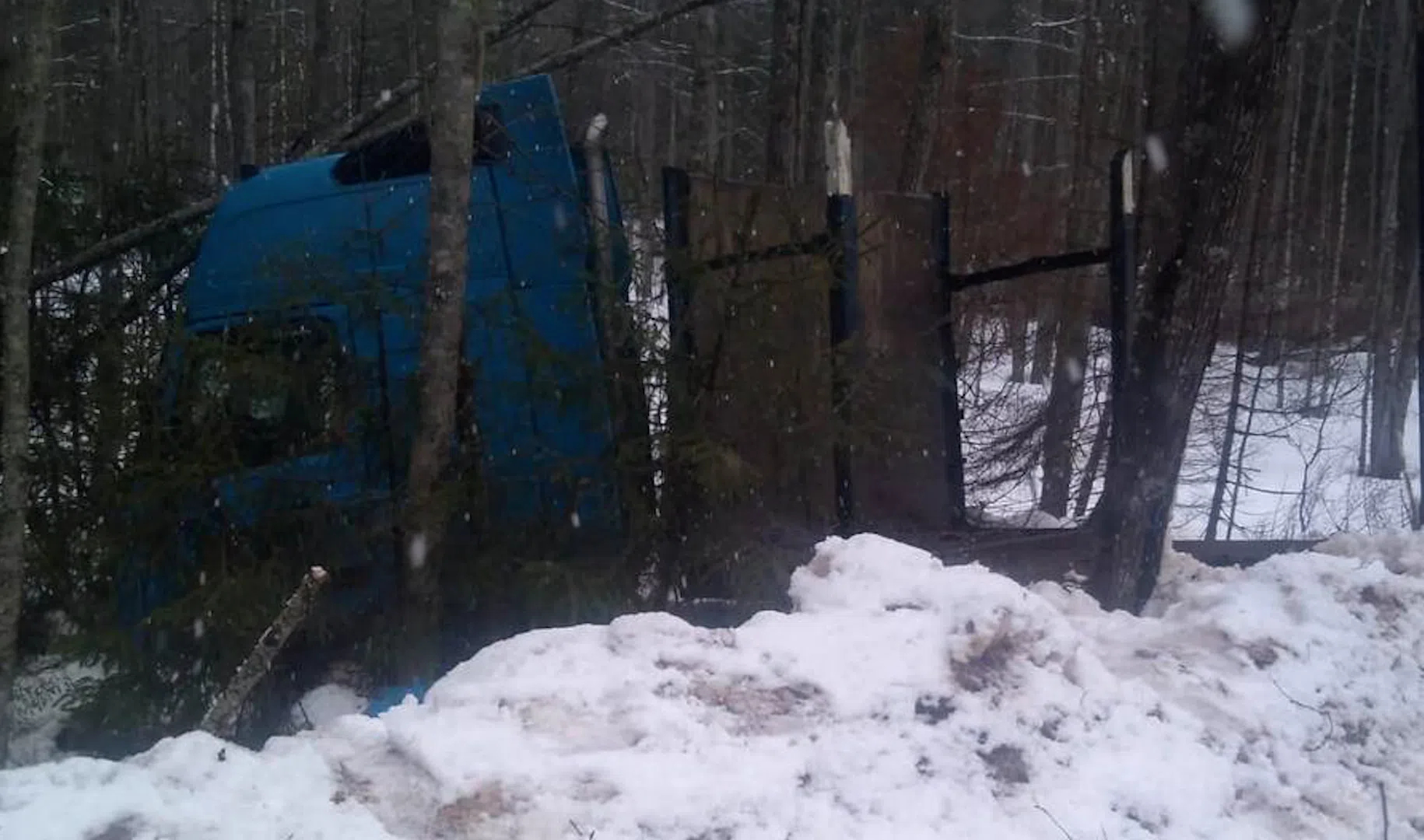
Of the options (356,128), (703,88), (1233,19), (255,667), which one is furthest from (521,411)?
(703,88)

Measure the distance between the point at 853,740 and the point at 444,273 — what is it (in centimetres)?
301

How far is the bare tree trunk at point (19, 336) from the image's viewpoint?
18.2 feet

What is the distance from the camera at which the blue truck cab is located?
610 centimetres

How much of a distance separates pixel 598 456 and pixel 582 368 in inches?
16.7

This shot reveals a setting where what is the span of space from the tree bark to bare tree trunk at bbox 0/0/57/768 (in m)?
5.13

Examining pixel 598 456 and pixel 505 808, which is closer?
pixel 505 808

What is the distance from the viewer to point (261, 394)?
240 inches

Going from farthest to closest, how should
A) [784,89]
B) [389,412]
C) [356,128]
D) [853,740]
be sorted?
[784,89] < [356,128] < [389,412] < [853,740]

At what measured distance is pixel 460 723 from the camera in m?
3.74

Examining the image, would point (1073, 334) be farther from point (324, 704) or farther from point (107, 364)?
point (107, 364)

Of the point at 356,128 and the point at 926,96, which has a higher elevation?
the point at 926,96

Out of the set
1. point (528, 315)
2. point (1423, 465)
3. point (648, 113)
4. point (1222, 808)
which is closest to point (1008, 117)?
point (648, 113)

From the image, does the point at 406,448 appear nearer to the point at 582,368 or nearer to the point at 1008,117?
the point at 582,368

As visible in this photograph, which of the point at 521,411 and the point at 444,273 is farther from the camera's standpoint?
the point at 521,411
